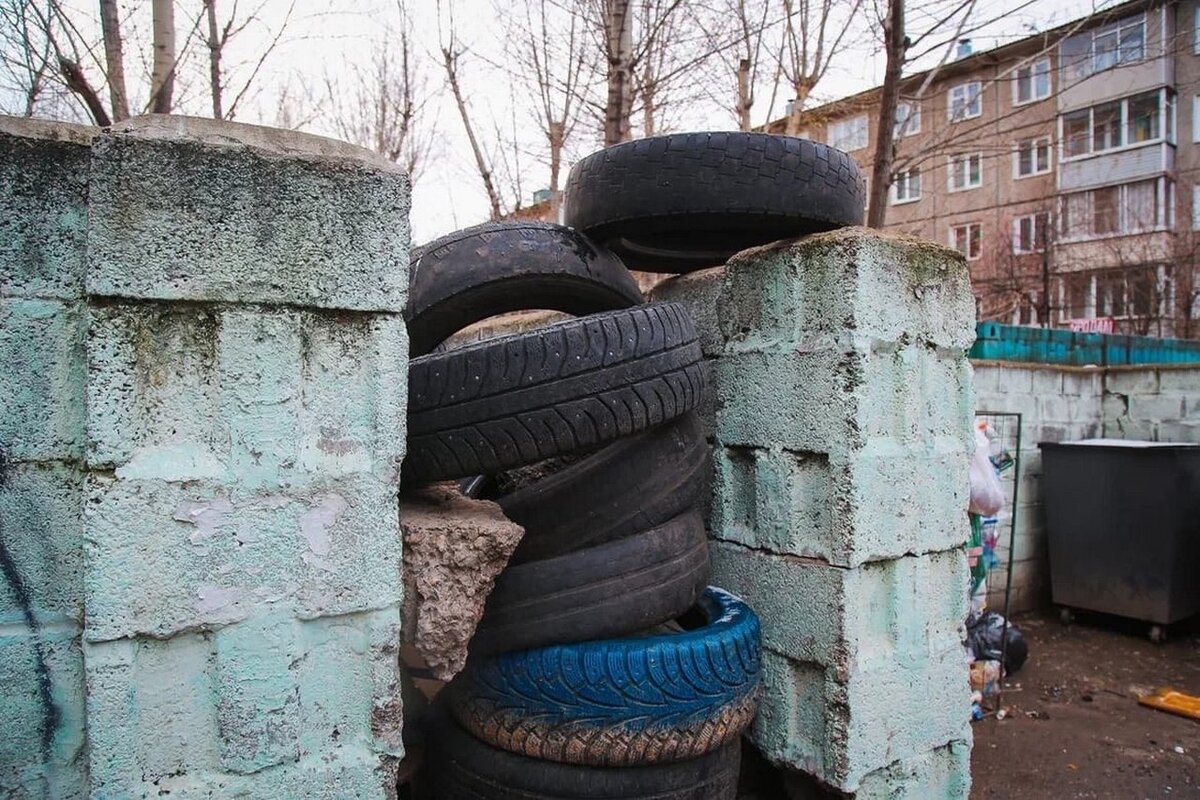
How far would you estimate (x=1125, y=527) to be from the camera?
5.41 m

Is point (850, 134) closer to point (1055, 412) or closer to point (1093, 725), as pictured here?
point (1055, 412)

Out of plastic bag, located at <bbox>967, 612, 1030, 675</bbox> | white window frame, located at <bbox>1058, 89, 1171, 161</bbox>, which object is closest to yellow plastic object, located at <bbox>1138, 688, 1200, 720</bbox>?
plastic bag, located at <bbox>967, 612, 1030, 675</bbox>

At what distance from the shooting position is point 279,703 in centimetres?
152

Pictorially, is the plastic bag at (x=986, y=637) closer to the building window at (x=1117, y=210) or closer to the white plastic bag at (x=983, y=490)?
the white plastic bag at (x=983, y=490)

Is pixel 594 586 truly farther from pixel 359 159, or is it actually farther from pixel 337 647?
pixel 359 159

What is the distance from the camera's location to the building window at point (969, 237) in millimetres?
22252

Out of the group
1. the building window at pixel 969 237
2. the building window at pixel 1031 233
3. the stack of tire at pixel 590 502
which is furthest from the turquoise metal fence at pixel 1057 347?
the building window at pixel 969 237

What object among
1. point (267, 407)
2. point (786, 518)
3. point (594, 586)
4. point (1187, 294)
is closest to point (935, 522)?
point (786, 518)

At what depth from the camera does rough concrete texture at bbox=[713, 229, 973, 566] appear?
87.4 inches

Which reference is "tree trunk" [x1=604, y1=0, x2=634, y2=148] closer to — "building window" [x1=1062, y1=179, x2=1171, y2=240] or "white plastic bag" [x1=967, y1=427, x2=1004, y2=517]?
"white plastic bag" [x1=967, y1=427, x2=1004, y2=517]

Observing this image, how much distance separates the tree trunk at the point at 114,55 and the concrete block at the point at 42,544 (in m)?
5.25

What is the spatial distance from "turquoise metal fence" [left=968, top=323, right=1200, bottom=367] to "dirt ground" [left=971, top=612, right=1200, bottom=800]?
84.8 inches

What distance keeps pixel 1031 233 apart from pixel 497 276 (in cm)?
2118

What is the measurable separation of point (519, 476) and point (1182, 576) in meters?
5.07
